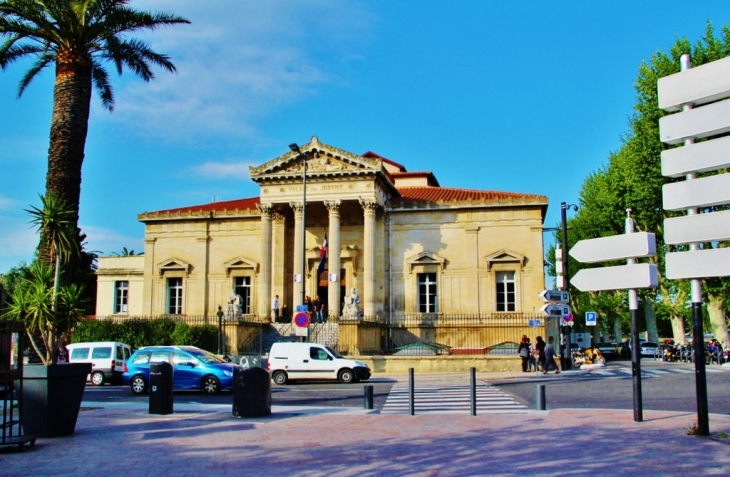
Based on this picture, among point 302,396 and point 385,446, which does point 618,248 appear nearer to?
point 385,446

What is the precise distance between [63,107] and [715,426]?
1850cm

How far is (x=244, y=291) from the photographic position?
4519 cm

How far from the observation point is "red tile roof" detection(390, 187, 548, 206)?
1640 inches

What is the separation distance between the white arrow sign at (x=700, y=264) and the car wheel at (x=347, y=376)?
54.1ft

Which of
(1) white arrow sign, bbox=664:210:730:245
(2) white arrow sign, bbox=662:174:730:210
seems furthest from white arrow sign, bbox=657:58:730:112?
(1) white arrow sign, bbox=664:210:730:245

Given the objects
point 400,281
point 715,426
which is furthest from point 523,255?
point 715,426

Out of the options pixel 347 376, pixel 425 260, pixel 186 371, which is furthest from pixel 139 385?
pixel 425 260

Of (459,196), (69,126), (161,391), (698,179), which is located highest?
(459,196)

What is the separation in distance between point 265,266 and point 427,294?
959 centimetres

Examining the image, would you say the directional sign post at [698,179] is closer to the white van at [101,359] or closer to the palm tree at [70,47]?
the palm tree at [70,47]

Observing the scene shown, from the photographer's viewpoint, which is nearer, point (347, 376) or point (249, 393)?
point (249, 393)

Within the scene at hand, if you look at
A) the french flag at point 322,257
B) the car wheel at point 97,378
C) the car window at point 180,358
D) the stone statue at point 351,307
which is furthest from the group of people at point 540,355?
the car wheel at point 97,378

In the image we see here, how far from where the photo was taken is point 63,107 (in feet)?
69.2

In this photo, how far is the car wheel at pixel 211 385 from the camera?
22.2 meters
